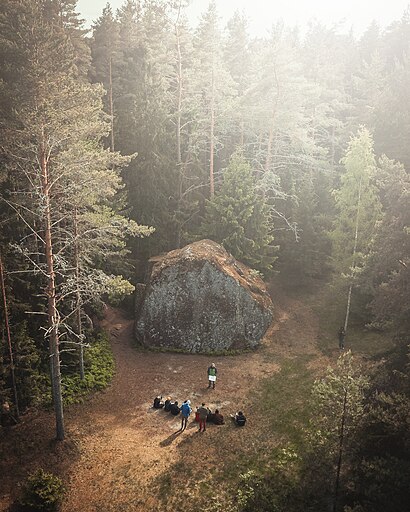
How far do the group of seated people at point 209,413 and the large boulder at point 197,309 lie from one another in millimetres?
5283

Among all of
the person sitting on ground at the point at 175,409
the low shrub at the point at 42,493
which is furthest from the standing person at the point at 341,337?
the low shrub at the point at 42,493

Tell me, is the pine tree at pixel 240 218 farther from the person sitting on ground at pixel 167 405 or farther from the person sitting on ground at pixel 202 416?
the person sitting on ground at pixel 202 416

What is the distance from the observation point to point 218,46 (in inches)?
1055

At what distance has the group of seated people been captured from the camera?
16500 mm

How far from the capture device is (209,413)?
55.3 feet

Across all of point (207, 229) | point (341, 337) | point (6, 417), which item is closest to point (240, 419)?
point (341, 337)

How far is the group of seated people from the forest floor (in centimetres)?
26

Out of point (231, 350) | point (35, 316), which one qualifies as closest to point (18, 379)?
point (35, 316)

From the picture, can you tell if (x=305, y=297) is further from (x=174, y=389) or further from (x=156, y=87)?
(x=156, y=87)

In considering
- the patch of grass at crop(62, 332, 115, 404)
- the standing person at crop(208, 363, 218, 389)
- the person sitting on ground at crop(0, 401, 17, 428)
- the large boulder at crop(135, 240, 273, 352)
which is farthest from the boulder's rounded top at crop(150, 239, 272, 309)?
the person sitting on ground at crop(0, 401, 17, 428)

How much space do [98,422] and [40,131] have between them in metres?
12.5

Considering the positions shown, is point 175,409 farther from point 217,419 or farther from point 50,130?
point 50,130

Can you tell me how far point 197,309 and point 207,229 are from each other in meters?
7.05

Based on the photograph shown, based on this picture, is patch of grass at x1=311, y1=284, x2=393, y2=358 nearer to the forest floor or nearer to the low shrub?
the forest floor
